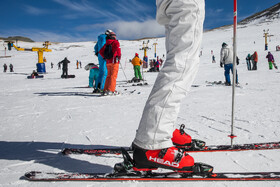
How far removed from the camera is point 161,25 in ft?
4.82

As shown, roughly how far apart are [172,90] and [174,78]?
3.1 inches

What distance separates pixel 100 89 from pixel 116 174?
5.05m

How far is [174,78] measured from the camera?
46.4 inches

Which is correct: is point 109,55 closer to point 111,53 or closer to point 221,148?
point 111,53

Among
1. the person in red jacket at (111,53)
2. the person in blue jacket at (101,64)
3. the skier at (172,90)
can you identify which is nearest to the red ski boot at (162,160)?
the skier at (172,90)

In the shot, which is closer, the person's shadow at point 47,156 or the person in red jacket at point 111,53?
the person's shadow at point 47,156

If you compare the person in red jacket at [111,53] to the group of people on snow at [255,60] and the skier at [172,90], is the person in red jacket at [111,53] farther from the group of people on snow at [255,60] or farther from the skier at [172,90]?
the group of people on snow at [255,60]

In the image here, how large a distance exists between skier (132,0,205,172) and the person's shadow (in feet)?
1.44

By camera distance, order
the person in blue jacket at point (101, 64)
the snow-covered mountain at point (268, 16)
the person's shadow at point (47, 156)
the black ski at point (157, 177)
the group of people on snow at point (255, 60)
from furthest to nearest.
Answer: the snow-covered mountain at point (268, 16), the group of people on snow at point (255, 60), the person in blue jacket at point (101, 64), the person's shadow at point (47, 156), the black ski at point (157, 177)

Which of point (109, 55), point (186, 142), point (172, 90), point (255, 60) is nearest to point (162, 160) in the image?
point (172, 90)

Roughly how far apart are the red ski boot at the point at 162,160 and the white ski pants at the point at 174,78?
45mm

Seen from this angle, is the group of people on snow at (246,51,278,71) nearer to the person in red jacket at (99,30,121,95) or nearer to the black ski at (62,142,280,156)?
the person in red jacket at (99,30,121,95)

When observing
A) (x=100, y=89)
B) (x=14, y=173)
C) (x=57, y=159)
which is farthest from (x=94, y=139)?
(x=100, y=89)

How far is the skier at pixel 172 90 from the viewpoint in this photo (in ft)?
3.84
